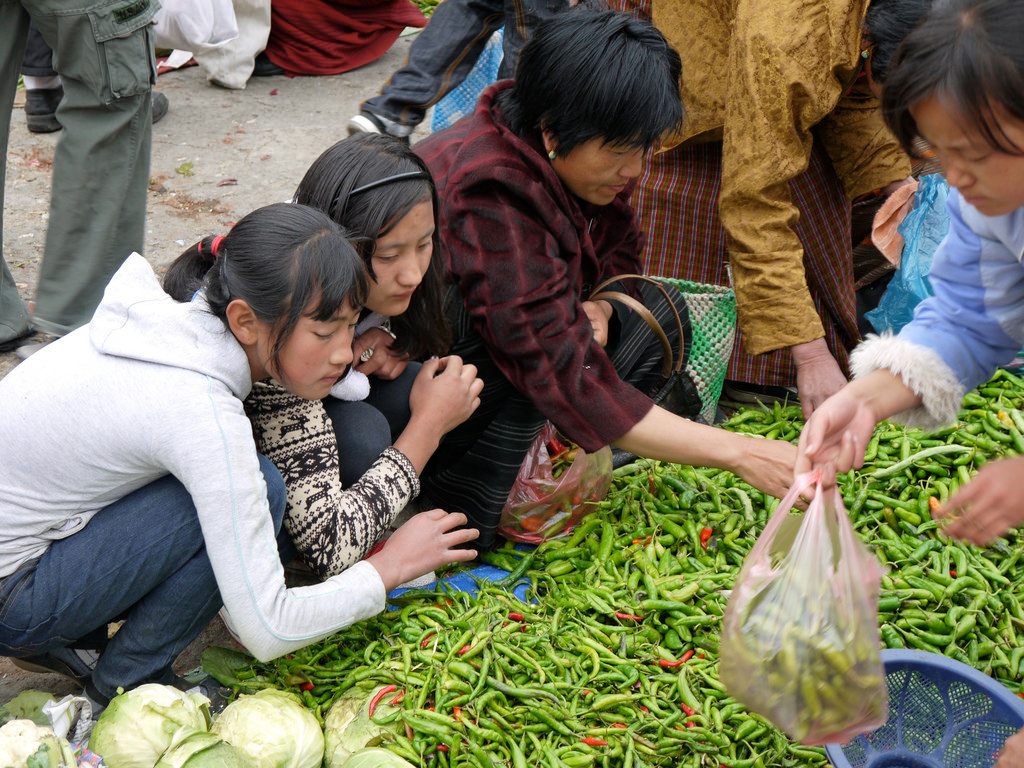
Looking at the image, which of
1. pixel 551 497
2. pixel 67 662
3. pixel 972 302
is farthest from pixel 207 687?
pixel 972 302

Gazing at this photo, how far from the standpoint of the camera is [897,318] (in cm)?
342

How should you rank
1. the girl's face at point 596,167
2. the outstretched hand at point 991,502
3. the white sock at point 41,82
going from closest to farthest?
the outstretched hand at point 991,502
the girl's face at point 596,167
the white sock at point 41,82

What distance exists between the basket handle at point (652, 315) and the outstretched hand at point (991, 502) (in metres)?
1.23

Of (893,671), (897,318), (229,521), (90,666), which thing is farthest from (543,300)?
(897,318)

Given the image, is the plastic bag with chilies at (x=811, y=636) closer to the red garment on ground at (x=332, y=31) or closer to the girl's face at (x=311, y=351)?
the girl's face at (x=311, y=351)

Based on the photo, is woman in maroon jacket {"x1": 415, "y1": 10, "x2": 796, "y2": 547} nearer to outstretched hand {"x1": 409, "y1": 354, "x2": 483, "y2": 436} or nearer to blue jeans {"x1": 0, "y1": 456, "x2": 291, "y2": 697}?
outstretched hand {"x1": 409, "y1": 354, "x2": 483, "y2": 436}

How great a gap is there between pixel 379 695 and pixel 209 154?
146 inches

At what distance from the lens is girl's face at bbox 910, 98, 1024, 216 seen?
1457 millimetres

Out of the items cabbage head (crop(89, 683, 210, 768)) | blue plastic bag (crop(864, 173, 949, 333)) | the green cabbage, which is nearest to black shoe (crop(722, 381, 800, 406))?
blue plastic bag (crop(864, 173, 949, 333))

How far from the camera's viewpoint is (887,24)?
2.68 metres

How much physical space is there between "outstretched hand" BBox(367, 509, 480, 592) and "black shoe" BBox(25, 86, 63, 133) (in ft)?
12.7

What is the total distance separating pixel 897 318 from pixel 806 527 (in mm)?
1864

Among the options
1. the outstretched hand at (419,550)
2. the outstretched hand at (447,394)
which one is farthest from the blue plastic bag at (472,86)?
the outstretched hand at (419,550)

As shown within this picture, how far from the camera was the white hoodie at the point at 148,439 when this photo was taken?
1938 millimetres
